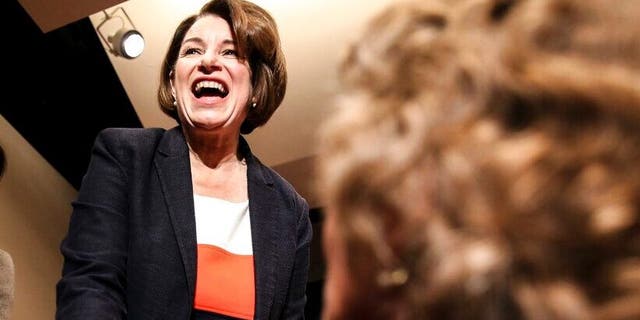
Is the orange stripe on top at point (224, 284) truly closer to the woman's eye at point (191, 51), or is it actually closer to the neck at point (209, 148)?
the neck at point (209, 148)

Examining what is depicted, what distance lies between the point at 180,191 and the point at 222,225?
0.29ft

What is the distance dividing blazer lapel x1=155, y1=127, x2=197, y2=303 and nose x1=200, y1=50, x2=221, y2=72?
182mm

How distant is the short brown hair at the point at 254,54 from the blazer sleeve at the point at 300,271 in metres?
0.21

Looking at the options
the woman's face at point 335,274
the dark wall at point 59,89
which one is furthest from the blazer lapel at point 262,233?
the dark wall at point 59,89

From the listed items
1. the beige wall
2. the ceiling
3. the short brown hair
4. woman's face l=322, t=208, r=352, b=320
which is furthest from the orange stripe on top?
the beige wall

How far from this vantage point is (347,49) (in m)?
0.45

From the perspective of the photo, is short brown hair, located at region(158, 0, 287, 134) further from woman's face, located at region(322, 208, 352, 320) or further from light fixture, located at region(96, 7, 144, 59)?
light fixture, located at region(96, 7, 144, 59)

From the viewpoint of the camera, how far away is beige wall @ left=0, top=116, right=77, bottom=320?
8.77ft

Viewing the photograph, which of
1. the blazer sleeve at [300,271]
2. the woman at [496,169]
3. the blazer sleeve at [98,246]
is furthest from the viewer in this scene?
the blazer sleeve at [300,271]

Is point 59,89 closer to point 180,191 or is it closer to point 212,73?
point 212,73

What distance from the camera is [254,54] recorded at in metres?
1.33

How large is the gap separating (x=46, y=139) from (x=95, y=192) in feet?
7.42

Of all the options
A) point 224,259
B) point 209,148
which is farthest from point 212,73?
point 224,259

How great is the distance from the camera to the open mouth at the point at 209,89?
49.6 inches
